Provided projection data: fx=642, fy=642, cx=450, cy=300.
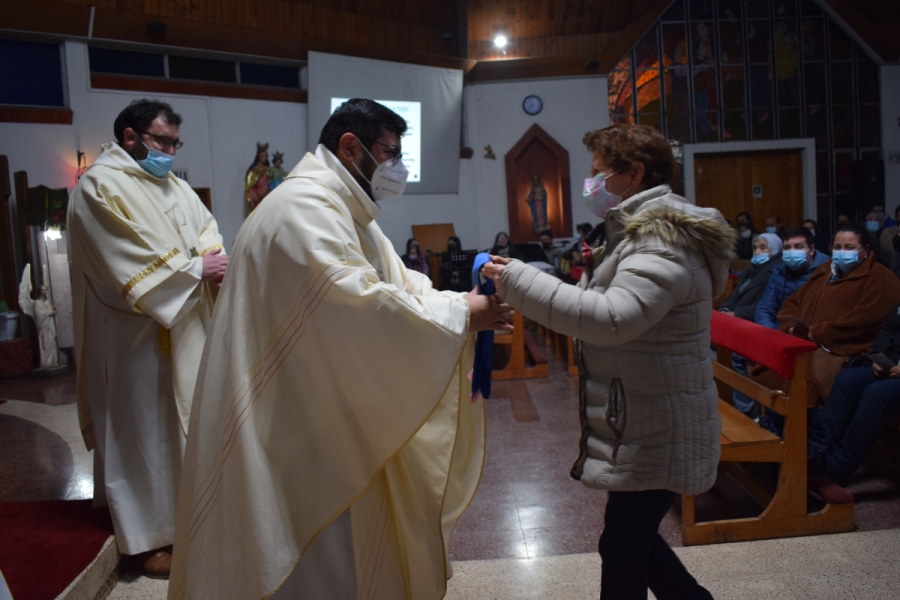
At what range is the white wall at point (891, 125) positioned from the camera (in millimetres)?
10906

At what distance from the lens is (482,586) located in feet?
7.15

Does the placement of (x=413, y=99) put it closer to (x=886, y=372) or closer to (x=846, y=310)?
(x=846, y=310)

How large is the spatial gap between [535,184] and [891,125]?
613 cm

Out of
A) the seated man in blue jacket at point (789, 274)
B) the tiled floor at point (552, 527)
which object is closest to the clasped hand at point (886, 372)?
the tiled floor at point (552, 527)

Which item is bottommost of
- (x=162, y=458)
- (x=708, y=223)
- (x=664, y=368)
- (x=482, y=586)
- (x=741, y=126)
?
(x=482, y=586)

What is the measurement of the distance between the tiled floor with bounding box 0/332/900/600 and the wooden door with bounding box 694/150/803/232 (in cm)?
858

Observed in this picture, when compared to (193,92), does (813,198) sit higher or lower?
lower

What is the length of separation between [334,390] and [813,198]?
472 inches

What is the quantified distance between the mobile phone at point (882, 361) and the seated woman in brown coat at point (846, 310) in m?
0.26

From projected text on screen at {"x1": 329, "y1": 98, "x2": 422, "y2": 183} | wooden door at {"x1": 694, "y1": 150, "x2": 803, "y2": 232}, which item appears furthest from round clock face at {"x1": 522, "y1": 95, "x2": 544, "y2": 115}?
wooden door at {"x1": 694, "y1": 150, "x2": 803, "y2": 232}

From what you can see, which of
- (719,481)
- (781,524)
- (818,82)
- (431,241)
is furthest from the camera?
(818,82)

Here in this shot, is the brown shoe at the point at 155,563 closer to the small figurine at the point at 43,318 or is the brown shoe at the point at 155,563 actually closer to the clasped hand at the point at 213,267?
the clasped hand at the point at 213,267

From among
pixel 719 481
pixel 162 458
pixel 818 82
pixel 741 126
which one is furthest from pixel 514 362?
pixel 818 82

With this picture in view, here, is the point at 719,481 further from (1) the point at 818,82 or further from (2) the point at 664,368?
(1) the point at 818,82
